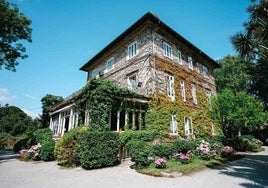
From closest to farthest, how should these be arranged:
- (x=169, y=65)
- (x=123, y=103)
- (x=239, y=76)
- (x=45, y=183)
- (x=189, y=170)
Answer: (x=45, y=183), (x=189, y=170), (x=123, y=103), (x=169, y=65), (x=239, y=76)

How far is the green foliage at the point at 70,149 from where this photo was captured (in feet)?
37.8

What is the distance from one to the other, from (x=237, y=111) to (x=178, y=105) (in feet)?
16.5

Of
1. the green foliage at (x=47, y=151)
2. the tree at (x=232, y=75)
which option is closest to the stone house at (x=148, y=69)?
the green foliage at (x=47, y=151)

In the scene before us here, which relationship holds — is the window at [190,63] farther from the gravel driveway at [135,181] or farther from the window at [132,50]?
the gravel driveway at [135,181]

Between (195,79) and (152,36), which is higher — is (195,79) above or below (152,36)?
Result: below

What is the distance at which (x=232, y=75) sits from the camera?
42.3 meters

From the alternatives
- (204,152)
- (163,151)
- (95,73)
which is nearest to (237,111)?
(204,152)

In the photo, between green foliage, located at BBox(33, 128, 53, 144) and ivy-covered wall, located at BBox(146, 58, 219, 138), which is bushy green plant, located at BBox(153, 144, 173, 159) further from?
green foliage, located at BBox(33, 128, 53, 144)

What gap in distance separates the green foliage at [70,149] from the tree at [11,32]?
520 inches

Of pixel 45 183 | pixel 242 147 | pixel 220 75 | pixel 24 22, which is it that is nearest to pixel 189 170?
pixel 45 183

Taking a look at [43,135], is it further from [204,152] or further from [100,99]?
[204,152]

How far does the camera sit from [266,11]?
1180 centimetres

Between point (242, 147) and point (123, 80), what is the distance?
1377 cm

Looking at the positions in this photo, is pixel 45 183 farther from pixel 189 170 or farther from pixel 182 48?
pixel 182 48
